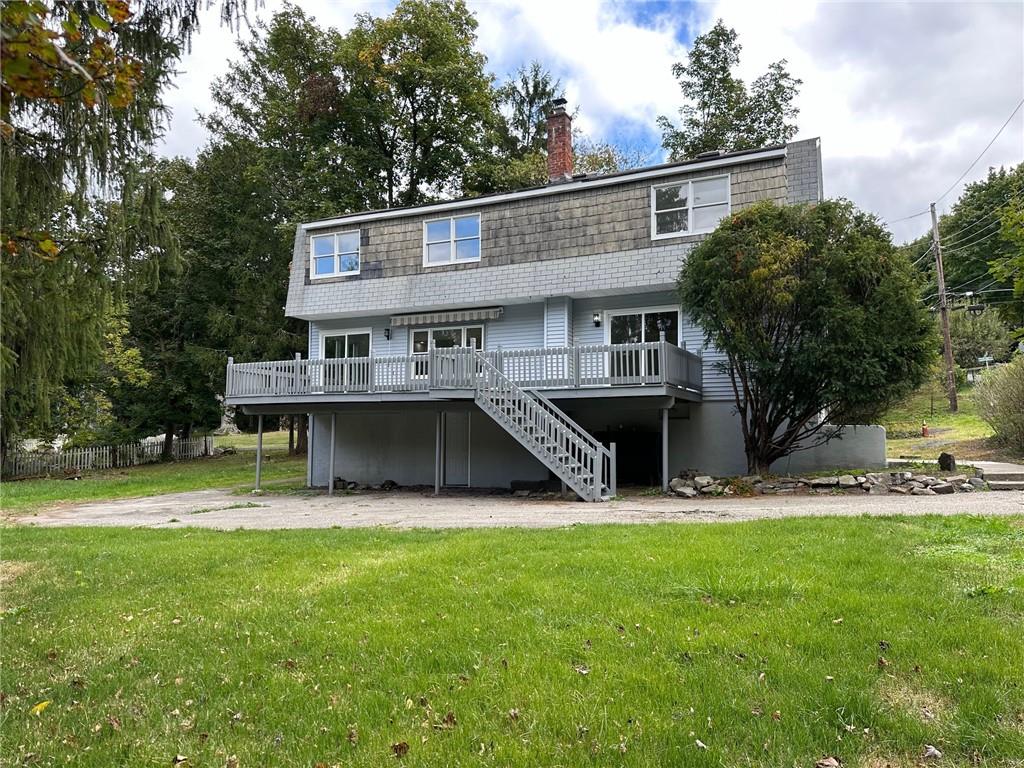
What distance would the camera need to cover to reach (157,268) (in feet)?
21.8

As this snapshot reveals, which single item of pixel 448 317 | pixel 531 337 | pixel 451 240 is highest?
pixel 451 240

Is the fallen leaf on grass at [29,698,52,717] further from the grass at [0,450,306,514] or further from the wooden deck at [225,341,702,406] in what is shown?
the grass at [0,450,306,514]

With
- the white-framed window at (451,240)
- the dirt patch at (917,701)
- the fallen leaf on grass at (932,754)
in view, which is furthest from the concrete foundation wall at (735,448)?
the fallen leaf on grass at (932,754)

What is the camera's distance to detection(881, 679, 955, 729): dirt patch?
3.14 metres

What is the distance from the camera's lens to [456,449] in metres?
18.7

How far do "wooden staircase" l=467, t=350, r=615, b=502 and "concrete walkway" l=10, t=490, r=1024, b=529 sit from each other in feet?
2.16

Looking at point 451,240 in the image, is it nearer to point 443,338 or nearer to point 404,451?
point 443,338

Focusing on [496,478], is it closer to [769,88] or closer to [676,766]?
[676,766]

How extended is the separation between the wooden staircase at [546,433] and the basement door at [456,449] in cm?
417

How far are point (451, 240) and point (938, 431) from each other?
770 inches

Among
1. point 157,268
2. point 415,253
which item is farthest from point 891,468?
point 157,268

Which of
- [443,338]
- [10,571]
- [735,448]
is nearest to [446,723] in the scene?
[10,571]

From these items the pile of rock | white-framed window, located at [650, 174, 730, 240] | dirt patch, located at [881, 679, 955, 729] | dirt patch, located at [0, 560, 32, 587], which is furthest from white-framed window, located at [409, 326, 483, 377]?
dirt patch, located at [881, 679, 955, 729]

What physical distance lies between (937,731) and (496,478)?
1518 centimetres
